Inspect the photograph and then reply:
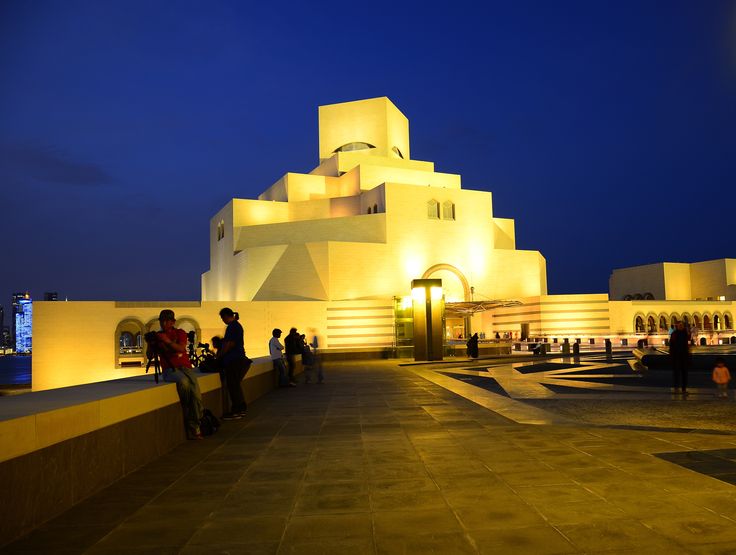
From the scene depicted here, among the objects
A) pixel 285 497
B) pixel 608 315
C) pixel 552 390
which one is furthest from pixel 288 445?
pixel 608 315

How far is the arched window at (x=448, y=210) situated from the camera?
46969 millimetres

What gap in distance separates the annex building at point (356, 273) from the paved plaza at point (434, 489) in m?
24.6

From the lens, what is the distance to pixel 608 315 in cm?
4688

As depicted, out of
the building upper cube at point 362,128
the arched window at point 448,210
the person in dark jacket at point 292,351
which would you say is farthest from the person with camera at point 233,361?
the building upper cube at point 362,128

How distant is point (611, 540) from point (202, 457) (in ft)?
15.1

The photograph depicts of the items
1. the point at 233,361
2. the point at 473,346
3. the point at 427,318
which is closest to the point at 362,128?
the point at 473,346

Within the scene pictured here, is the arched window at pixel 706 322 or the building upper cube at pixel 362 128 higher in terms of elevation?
the building upper cube at pixel 362 128

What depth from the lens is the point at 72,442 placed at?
490 cm

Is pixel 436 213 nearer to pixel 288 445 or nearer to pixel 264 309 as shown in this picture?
pixel 264 309

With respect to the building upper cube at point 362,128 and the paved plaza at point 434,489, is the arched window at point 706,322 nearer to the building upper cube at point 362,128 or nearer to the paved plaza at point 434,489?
the building upper cube at point 362,128

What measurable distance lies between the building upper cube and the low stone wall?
154 ft

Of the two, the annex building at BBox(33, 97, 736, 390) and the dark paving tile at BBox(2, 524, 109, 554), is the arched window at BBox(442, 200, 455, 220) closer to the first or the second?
the annex building at BBox(33, 97, 736, 390)

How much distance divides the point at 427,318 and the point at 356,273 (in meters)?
16.8

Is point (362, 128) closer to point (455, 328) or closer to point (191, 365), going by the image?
point (455, 328)
